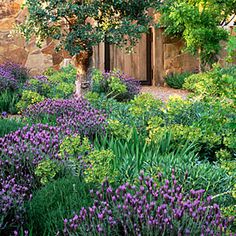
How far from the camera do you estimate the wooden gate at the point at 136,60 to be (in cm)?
1534

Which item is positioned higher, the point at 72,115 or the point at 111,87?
the point at 72,115

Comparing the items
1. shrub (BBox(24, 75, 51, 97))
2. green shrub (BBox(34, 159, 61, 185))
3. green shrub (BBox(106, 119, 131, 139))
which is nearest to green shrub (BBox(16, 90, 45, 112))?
shrub (BBox(24, 75, 51, 97))

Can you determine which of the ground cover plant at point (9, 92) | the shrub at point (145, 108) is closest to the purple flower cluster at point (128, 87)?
the ground cover plant at point (9, 92)

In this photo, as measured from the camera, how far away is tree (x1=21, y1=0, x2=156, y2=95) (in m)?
9.06

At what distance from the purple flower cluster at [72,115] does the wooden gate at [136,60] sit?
26.8ft

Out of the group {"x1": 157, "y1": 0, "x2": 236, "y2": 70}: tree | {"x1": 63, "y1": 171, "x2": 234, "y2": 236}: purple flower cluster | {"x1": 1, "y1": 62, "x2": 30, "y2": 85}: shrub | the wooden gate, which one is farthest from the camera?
the wooden gate

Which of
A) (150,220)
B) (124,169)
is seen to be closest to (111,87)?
(124,169)

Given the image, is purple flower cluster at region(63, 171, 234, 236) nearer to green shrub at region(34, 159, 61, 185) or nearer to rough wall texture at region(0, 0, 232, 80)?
green shrub at region(34, 159, 61, 185)

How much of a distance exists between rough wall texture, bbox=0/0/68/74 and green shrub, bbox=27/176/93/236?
10.4m

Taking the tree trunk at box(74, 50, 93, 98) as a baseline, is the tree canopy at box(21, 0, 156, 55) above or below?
above

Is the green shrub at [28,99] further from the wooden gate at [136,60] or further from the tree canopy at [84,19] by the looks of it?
the wooden gate at [136,60]

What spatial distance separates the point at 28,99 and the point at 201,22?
647 centimetres

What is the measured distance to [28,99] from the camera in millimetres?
8234

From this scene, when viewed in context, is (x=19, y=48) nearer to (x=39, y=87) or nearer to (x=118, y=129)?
(x=39, y=87)
